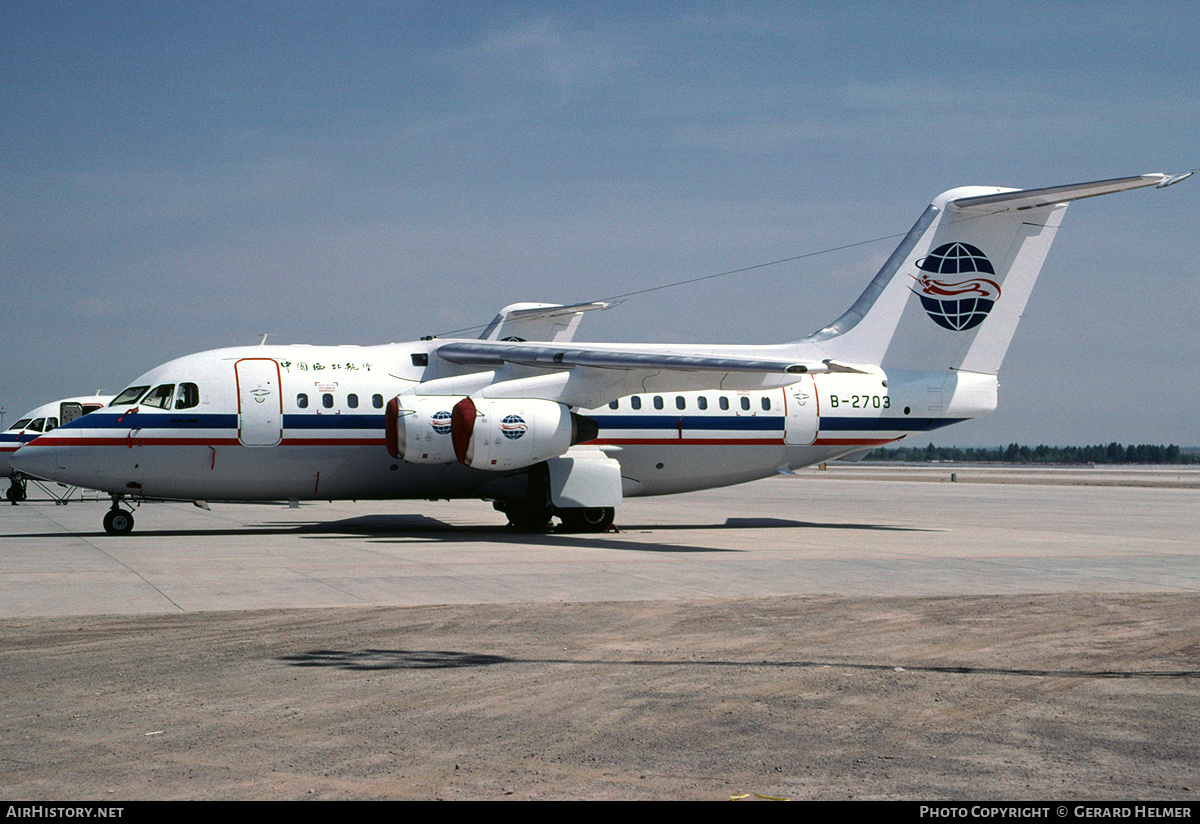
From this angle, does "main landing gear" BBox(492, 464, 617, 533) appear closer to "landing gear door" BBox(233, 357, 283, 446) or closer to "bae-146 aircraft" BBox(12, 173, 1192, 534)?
"bae-146 aircraft" BBox(12, 173, 1192, 534)

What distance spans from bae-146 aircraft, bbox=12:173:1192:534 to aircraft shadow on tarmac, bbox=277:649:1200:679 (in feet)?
36.6

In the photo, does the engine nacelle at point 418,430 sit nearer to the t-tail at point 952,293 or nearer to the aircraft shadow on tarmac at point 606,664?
the t-tail at point 952,293

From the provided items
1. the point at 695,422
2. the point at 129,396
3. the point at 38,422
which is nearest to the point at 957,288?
the point at 695,422

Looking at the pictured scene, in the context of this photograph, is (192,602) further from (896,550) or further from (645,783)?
(896,550)

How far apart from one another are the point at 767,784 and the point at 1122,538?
18.6 m

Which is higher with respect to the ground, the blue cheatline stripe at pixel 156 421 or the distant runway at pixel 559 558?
the blue cheatline stripe at pixel 156 421

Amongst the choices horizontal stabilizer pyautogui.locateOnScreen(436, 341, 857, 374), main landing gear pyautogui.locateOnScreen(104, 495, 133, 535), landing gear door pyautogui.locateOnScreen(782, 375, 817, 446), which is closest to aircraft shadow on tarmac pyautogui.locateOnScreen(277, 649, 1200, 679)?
horizontal stabilizer pyautogui.locateOnScreen(436, 341, 857, 374)

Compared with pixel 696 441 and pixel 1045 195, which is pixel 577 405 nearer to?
pixel 696 441

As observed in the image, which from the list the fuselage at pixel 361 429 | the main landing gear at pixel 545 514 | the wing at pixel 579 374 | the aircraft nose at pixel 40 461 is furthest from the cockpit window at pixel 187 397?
the main landing gear at pixel 545 514

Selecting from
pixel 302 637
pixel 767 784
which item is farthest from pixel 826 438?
pixel 767 784

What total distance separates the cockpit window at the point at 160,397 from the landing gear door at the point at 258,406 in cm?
126

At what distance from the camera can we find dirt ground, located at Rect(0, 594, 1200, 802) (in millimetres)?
5668

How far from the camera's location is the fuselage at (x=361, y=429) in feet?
70.0
